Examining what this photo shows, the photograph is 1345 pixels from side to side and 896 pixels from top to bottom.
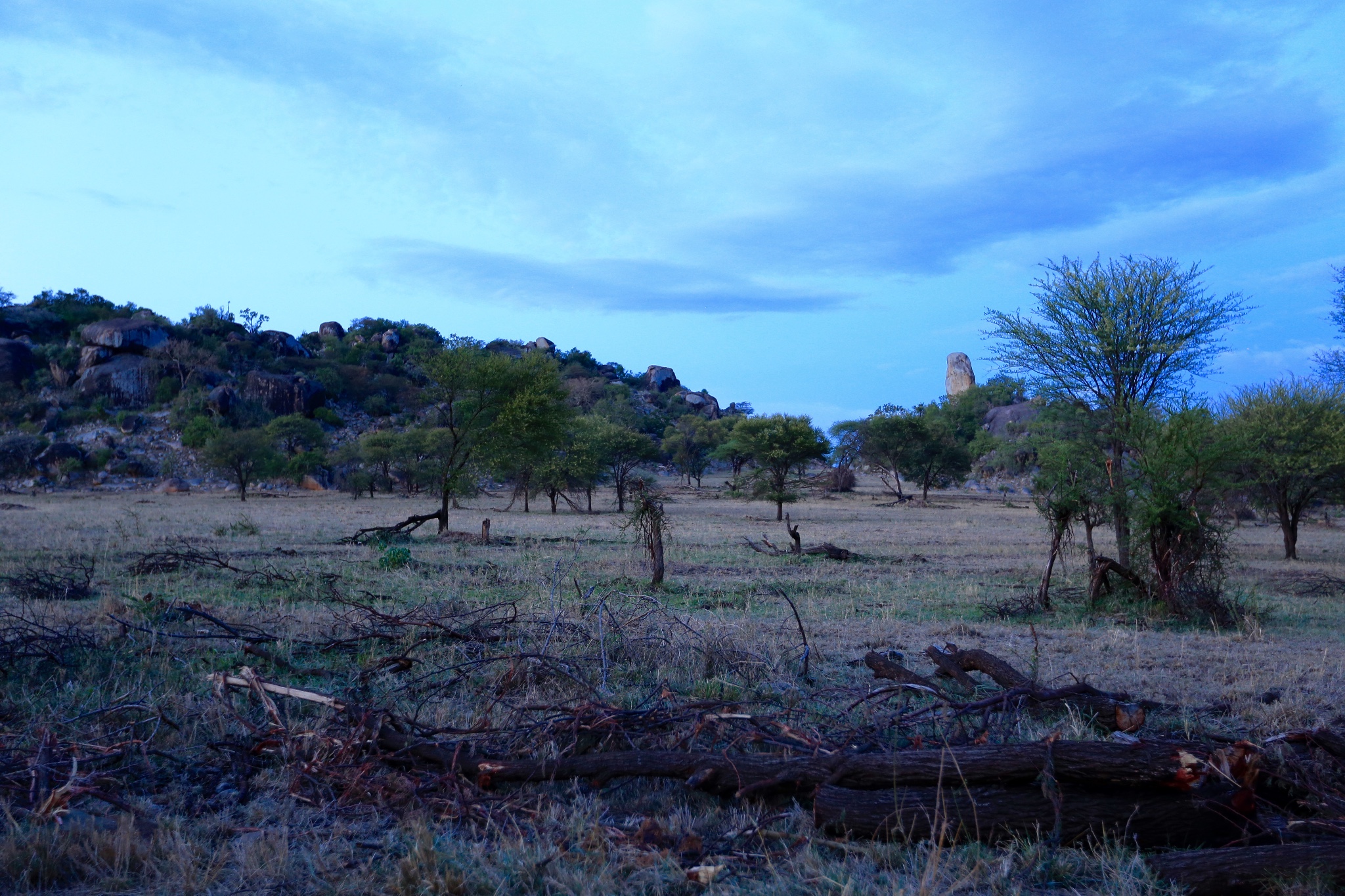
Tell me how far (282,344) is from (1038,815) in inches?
3805

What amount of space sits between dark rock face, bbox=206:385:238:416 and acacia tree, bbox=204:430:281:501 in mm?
19095

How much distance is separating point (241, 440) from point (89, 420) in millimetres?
28529

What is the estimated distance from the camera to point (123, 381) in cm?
6969

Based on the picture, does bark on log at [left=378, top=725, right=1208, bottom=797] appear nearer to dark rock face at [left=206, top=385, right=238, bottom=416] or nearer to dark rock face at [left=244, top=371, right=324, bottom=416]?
dark rock face at [left=206, top=385, right=238, bottom=416]

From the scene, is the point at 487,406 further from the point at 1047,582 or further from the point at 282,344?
the point at 282,344

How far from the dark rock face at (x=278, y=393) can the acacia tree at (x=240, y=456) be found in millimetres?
23406

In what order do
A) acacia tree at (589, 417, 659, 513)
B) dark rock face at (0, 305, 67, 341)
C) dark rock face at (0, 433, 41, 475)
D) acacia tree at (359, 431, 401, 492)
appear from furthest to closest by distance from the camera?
dark rock face at (0, 305, 67, 341) → dark rock face at (0, 433, 41, 475) → acacia tree at (359, 431, 401, 492) → acacia tree at (589, 417, 659, 513)

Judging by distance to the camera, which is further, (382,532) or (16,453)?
(16,453)

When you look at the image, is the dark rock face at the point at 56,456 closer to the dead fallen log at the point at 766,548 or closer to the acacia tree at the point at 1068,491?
the dead fallen log at the point at 766,548

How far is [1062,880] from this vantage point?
10.7 ft

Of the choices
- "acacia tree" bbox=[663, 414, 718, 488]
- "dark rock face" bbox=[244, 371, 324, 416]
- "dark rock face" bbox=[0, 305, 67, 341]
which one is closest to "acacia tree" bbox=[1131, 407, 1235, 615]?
"acacia tree" bbox=[663, 414, 718, 488]

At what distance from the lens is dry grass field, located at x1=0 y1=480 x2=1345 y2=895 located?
3330 mm

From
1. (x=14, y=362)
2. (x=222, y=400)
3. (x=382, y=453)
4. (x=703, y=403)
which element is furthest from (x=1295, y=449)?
(x=703, y=403)

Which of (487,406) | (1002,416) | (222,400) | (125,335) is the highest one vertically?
(125,335)
